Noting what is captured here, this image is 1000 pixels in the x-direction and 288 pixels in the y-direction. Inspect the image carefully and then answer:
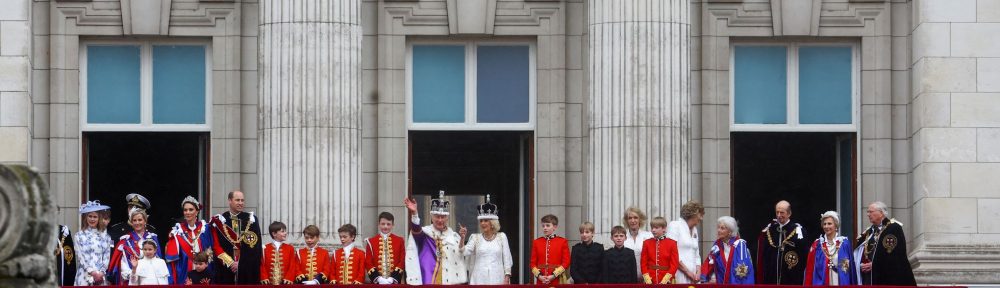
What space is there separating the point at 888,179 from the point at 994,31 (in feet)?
9.86

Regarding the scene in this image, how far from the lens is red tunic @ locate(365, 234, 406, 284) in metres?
41.1

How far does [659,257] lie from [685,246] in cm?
89

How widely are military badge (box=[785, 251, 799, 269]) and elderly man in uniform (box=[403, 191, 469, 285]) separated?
4.51 m

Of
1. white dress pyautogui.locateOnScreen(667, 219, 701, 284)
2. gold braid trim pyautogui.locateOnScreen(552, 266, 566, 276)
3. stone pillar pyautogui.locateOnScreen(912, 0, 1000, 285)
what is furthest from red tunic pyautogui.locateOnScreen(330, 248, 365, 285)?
stone pillar pyautogui.locateOnScreen(912, 0, 1000, 285)

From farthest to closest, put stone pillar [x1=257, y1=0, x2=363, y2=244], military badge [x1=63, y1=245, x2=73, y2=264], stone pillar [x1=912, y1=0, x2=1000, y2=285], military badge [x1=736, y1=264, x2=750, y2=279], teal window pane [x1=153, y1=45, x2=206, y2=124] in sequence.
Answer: teal window pane [x1=153, y1=45, x2=206, y2=124]
stone pillar [x1=912, y1=0, x2=1000, y2=285]
stone pillar [x1=257, y1=0, x2=363, y2=244]
military badge [x1=63, y1=245, x2=73, y2=264]
military badge [x1=736, y1=264, x2=750, y2=279]

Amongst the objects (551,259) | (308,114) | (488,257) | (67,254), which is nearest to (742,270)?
(551,259)

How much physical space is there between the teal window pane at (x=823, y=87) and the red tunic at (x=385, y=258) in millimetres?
8642

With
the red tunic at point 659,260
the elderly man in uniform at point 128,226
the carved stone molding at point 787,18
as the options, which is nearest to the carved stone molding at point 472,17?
the carved stone molding at point 787,18

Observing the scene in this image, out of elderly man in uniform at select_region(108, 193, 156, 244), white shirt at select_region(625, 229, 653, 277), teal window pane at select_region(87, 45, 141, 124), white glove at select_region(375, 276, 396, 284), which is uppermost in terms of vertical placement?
teal window pane at select_region(87, 45, 141, 124)

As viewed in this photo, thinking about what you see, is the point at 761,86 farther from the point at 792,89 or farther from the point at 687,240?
the point at 687,240

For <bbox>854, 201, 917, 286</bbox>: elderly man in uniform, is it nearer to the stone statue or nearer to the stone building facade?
the stone building facade

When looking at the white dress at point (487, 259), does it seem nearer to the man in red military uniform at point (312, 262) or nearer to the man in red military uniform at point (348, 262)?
the man in red military uniform at point (348, 262)

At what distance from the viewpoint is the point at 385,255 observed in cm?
4131

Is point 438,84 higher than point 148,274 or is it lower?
higher
